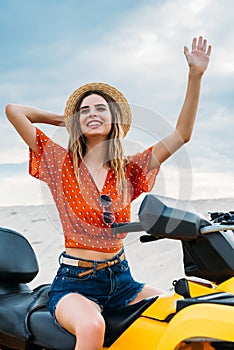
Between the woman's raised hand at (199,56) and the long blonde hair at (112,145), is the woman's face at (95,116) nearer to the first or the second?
the long blonde hair at (112,145)

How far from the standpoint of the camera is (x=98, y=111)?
271cm

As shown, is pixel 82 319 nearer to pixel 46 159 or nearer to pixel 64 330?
pixel 64 330

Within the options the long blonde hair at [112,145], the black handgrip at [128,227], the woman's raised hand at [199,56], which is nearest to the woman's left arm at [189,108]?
the woman's raised hand at [199,56]

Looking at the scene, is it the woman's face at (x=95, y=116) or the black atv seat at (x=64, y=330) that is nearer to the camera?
the black atv seat at (x=64, y=330)

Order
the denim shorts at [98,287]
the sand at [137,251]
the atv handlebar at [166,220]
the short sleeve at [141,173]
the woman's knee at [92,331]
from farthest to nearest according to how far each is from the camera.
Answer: the sand at [137,251] < the short sleeve at [141,173] < the denim shorts at [98,287] < the woman's knee at [92,331] < the atv handlebar at [166,220]

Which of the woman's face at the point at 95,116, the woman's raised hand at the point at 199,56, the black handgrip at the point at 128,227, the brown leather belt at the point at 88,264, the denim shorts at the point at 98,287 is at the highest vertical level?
the woman's raised hand at the point at 199,56

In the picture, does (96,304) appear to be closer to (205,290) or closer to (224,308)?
(205,290)

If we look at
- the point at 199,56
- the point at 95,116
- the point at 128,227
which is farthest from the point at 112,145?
the point at 128,227

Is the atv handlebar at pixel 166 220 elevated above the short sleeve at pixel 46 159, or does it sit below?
below

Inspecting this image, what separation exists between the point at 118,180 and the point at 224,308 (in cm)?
98

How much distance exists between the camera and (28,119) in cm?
291

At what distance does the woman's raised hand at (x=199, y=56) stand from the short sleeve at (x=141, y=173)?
470 millimetres

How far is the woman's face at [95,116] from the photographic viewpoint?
2.65 m

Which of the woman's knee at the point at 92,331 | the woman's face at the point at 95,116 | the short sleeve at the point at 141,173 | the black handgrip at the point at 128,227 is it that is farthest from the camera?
the short sleeve at the point at 141,173
